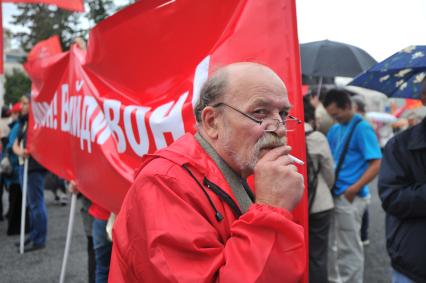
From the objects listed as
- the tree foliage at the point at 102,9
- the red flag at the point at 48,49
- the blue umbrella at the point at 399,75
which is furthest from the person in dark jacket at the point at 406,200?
the tree foliage at the point at 102,9

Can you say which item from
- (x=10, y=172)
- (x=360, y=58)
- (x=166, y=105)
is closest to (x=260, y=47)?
(x=166, y=105)

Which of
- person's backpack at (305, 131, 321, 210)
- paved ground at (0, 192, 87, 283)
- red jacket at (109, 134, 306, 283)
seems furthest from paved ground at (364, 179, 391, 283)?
red jacket at (109, 134, 306, 283)

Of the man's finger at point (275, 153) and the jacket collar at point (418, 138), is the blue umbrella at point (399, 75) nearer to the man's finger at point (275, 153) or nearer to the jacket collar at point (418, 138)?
the jacket collar at point (418, 138)

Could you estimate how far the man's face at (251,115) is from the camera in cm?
124

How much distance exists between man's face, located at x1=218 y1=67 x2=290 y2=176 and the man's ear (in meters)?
0.05

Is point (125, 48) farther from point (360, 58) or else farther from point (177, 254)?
point (360, 58)

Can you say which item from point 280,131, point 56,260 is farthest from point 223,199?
point 56,260

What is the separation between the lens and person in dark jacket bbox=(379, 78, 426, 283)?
2.14m

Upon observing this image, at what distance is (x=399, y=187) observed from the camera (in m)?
2.28

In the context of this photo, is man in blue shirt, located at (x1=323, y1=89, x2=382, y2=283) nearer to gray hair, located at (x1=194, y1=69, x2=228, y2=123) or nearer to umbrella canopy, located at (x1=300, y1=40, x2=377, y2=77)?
umbrella canopy, located at (x1=300, y1=40, x2=377, y2=77)

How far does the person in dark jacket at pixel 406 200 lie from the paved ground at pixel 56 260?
2.43m

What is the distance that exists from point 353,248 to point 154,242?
3.37 metres

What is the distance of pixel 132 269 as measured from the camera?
48.5 inches

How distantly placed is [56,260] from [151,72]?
3690 mm
